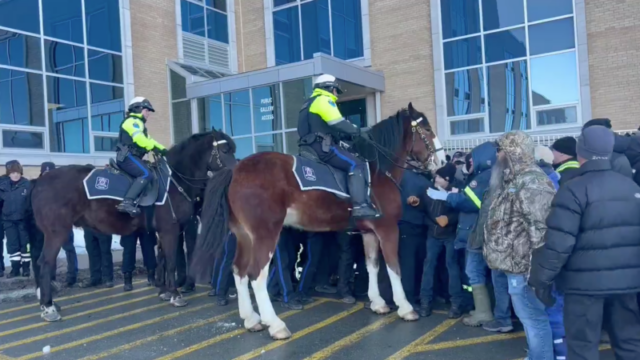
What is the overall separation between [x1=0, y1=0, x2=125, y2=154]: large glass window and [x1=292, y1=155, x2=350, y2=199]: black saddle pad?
12119mm

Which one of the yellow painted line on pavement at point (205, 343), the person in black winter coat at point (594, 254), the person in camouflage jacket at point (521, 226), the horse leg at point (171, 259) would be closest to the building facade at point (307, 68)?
the horse leg at point (171, 259)

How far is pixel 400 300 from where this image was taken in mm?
6180

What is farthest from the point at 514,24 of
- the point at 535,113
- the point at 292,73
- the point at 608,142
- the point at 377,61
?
the point at 608,142

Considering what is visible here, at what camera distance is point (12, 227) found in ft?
32.3

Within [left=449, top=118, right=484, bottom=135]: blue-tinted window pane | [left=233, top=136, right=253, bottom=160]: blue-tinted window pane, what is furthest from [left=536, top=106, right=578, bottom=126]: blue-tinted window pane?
[left=233, top=136, right=253, bottom=160]: blue-tinted window pane

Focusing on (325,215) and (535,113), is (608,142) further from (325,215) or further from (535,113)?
(535,113)

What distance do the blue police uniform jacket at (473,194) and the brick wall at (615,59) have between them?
11.4 metres

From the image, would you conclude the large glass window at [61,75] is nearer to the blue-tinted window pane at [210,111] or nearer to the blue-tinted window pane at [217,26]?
the blue-tinted window pane at [210,111]

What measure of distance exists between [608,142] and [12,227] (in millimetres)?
10189

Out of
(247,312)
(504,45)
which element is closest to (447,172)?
(247,312)

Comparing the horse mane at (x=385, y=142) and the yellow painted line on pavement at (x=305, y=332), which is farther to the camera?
the horse mane at (x=385, y=142)

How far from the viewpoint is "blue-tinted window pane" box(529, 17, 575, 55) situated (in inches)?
621

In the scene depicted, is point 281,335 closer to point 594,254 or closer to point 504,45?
point 594,254

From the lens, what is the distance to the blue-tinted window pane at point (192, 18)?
2053 centimetres
